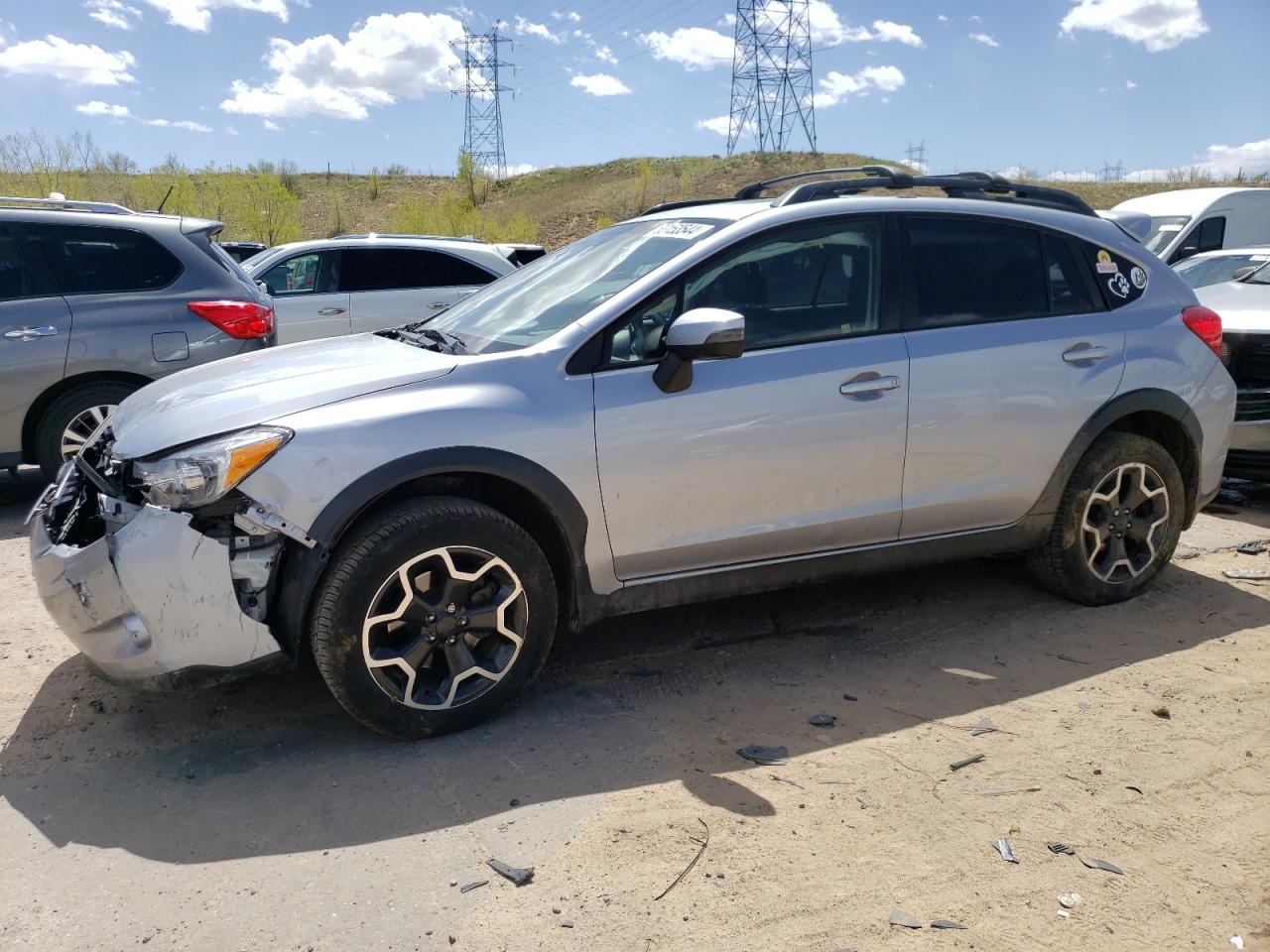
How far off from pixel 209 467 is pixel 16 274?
13.9 ft

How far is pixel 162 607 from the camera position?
330cm

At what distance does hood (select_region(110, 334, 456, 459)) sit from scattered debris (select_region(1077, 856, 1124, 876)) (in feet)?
8.12

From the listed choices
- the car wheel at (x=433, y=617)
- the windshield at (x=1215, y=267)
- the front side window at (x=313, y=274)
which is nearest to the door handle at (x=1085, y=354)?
the car wheel at (x=433, y=617)

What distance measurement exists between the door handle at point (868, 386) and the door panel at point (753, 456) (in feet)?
0.07

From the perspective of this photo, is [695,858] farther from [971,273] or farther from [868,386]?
[971,273]

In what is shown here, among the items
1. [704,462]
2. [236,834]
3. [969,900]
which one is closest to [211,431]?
[236,834]

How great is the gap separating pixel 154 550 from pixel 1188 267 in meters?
8.78

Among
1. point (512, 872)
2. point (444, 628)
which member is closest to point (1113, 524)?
point (444, 628)

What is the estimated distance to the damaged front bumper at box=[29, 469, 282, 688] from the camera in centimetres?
329

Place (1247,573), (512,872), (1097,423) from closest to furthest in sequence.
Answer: (512,872) → (1097,423) → (1247,573)

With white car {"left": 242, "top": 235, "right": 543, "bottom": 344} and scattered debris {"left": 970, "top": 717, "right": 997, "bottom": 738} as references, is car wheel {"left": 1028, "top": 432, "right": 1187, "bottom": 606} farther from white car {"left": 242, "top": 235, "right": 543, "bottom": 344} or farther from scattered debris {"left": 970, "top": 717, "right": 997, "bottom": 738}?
white car {"left": 242, "top": 235, "right": 543, "bottom": 344}

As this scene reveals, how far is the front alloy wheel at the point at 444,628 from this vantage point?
3.48 metres

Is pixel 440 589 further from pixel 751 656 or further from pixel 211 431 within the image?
pixel 751 656

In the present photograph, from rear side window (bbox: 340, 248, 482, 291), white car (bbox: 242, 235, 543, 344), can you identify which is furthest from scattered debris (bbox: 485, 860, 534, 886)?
rear side window (bbox: 340, 248, 482, 291)
